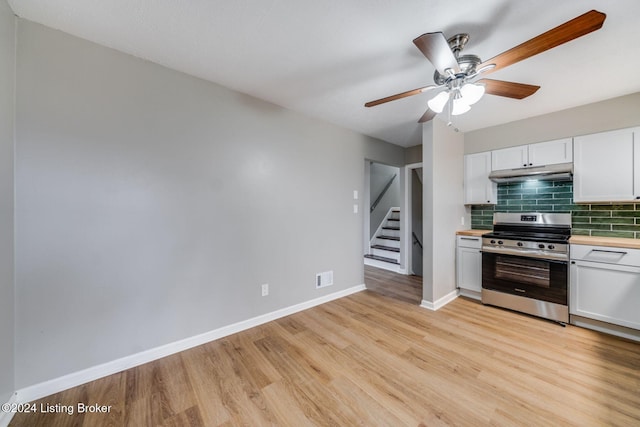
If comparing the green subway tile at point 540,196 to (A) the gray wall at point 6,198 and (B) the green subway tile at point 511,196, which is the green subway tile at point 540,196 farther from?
(A) the gray wall at point 6,198

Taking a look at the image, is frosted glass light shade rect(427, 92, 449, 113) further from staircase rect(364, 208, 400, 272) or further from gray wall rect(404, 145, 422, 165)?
staircase rect(364, 208, 400, 272)

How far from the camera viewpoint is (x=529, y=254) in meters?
2.75

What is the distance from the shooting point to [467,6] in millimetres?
1378

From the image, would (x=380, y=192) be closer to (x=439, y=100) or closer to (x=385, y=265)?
(x=385, y=265)

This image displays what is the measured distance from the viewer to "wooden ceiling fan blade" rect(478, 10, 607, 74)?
3.36ft

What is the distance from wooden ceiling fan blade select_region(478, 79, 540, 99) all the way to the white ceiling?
0.27 metres

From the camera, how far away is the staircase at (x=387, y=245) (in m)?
4.90

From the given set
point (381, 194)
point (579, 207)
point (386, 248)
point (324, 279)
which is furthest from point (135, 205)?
point (381, 194)

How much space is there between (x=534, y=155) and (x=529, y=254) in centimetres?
126

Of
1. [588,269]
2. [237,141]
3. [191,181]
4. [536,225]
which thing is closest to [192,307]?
[191,181]

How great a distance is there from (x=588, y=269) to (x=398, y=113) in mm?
2604

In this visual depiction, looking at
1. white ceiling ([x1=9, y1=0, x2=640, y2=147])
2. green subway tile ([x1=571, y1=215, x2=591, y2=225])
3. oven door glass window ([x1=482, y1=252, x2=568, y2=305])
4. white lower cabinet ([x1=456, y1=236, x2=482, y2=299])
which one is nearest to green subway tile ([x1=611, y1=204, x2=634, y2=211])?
green subway tile ([x1=571, y1=215, x2=591, y2=225])

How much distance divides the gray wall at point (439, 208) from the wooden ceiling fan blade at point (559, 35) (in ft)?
5.18

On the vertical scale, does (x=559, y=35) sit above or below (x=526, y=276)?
above
